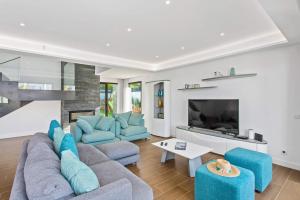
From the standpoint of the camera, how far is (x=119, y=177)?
5.75 feet

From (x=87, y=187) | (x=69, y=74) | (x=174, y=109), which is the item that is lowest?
(x=87, y=187)

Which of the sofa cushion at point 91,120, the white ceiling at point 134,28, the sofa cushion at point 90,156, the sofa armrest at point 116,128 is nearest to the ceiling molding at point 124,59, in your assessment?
the white ceiling at point 134,28

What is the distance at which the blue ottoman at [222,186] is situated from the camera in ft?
5.54

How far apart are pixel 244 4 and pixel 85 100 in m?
6.27

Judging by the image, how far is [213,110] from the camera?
409 cm

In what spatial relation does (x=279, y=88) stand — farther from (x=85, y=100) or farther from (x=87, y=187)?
(x=85, y=100)

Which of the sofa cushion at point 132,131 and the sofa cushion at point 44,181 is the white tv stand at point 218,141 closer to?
the sofa cushion at point 132,131

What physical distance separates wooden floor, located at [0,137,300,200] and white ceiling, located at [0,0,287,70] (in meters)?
2.49

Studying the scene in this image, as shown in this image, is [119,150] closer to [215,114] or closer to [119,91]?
[215,114]

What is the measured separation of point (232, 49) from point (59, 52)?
4259 millimetres

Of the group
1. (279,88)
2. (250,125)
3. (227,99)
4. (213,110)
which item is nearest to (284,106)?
(279,88)

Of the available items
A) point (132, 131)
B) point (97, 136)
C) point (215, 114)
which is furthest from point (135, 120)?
point (215, 114)

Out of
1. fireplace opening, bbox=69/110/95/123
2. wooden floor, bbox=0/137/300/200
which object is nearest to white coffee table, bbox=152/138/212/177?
wooden floor, bbox=0/137/300/200

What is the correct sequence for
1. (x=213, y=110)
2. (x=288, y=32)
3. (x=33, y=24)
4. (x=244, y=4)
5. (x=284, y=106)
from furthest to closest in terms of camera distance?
(x=213, y=110) < (x=284, y=106) < (x=33, y=24) < (x=288, y=32) < (x=244, y=4)
